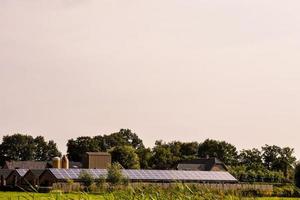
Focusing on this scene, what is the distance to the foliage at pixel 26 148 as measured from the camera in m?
142

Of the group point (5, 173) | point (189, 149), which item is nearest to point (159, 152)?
point (189, 149)

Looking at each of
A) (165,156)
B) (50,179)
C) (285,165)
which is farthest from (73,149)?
(50,179)

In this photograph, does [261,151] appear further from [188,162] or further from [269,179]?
[269,179]

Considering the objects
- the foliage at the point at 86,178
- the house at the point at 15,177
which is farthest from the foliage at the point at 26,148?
the foliage at the point at 86,178

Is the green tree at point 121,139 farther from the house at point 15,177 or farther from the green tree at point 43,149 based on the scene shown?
the house at point 15,177

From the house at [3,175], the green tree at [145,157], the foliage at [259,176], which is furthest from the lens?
the green tree at [145,157]

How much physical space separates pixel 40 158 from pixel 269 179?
225ft

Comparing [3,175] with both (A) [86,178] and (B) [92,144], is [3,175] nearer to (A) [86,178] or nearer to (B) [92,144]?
(A) [86,178]

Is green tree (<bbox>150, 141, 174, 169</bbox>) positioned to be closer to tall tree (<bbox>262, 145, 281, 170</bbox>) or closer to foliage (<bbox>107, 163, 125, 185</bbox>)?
tall tree (<bbox>262, 145, 281, 170</bbox>)

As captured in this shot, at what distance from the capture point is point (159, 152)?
116062 mm

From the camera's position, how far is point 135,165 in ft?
347

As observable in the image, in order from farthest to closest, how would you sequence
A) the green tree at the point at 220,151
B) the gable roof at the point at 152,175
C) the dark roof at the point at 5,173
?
the green tree at the point at 220,151
the dark roof at the point at 5,173
the gable roof at the point at 152,175

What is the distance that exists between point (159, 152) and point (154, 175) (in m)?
41.5

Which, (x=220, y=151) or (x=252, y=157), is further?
(x=220, y=151)
